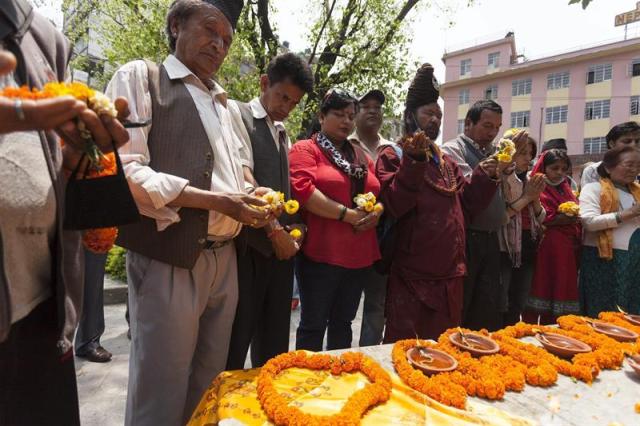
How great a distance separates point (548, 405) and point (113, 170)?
1.79m

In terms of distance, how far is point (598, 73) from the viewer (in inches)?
1130

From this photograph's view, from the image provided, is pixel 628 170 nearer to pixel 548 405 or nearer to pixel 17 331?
pixel 548 405

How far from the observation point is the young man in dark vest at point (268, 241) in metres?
2.28

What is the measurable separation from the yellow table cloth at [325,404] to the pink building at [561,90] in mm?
31190

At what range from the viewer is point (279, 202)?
2047mm

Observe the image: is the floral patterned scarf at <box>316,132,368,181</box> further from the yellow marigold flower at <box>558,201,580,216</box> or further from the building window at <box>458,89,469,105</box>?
the building window at <box>458,89,469,105</box>

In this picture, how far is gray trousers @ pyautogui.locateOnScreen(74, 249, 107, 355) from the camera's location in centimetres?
341

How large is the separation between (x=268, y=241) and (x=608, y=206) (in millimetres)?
3454

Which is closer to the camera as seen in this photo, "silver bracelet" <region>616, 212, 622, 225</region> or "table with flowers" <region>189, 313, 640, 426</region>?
"table with flowers" <region>189, 313, 640, 426</region>

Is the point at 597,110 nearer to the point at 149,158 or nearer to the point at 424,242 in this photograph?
the point at 424,242

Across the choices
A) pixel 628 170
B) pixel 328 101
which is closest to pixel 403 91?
pixel 628 170

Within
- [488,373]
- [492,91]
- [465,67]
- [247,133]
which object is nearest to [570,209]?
[488,373]

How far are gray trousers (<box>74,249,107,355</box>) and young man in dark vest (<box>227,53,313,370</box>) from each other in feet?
5.71

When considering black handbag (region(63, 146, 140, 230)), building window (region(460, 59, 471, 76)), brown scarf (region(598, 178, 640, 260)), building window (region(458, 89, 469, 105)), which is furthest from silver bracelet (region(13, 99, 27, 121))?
building window (region(460, 59, 471, 76))
